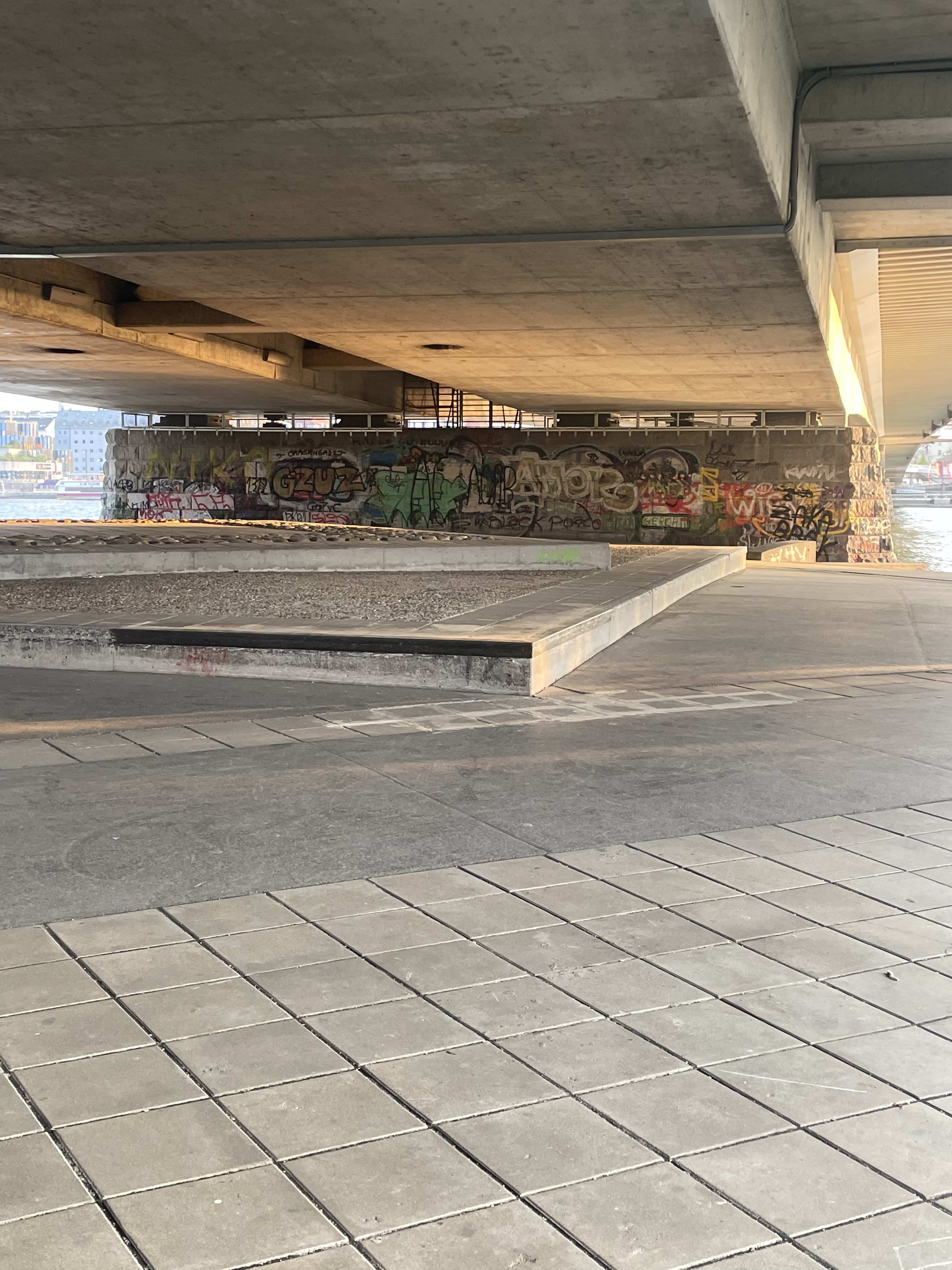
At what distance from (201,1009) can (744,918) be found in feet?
5.51

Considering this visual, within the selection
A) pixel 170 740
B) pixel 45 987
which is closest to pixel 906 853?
pixel 45 987

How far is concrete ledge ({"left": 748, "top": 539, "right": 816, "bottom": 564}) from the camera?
24.2 meters

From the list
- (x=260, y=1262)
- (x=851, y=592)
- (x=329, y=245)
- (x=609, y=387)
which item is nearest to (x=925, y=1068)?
(x=260, y=1262)

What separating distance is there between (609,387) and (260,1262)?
2417cm

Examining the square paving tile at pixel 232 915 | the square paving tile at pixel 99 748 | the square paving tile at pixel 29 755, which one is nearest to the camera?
the square paving tile at pixel 232 915

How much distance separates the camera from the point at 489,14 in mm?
6320

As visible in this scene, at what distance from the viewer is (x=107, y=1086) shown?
8.57 ft

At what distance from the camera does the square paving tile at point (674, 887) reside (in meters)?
3.89

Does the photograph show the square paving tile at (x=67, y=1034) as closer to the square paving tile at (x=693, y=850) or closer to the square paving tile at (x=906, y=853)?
the square paving tile at (x=693, y=850)

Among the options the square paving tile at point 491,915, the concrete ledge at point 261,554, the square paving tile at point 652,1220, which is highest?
the concrete ledge at point 261,554

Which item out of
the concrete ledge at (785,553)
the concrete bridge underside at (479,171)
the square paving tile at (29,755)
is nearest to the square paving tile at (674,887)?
the square paving tile at (29,755)

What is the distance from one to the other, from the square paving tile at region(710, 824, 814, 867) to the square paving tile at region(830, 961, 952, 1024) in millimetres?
1049

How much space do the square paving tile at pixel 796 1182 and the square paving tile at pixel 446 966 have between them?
961 mm

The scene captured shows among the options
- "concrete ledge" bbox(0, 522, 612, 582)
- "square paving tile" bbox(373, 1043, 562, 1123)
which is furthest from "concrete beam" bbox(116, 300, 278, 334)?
"square paving tile" bbox(373, 1043, 562, 1123)
